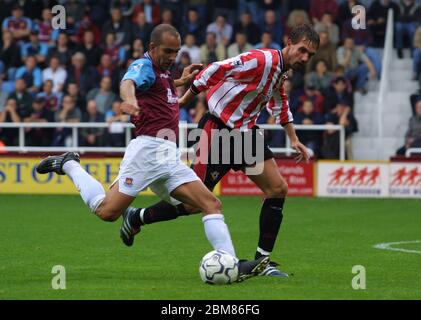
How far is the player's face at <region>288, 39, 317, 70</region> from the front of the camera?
369 inches

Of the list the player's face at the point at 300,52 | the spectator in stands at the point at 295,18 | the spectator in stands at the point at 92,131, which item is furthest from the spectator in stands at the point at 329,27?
the player's face at the point at 300,52

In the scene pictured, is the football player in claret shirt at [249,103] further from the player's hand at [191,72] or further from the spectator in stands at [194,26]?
the spectator in stands at [194,26]

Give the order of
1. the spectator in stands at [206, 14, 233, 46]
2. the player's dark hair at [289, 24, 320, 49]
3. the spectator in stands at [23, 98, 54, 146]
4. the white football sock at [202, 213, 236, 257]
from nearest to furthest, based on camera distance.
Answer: the white football sock at [202, 213, 236, 257], the player's dark hair at [289, 24, 320, 49], the spectator in stands at [23, 98, 54, 146], the spectator in stands at [206, 14, 233, 46]

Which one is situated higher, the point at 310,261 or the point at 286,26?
the point at 286,26

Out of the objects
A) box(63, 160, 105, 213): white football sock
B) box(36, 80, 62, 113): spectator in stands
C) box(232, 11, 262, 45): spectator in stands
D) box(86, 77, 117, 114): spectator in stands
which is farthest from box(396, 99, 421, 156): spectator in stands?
box(63, 160, 105, 213): white football sock

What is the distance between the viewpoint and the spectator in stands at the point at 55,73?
71.4 feet

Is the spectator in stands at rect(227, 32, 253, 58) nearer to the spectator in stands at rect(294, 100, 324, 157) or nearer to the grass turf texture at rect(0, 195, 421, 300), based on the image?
the spectator in stands at rect(294, 100, 324, 157)

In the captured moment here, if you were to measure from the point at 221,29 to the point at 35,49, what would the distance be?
380cm

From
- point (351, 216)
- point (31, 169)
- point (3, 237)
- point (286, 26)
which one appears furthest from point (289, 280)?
point (286, 26)

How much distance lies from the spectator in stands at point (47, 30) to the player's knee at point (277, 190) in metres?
13.7

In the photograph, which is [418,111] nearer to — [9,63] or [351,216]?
[351,216]

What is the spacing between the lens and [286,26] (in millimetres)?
22797

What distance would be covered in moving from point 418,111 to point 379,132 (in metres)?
0.88

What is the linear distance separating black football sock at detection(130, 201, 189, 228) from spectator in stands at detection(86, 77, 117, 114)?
11079 millimetres
